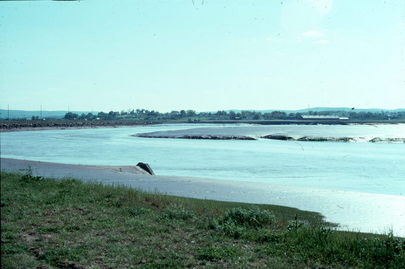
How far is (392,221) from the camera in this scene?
19.4 metres

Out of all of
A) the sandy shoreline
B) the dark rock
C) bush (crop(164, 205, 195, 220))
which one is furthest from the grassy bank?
the dark rock

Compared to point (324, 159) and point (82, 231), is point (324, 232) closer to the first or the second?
point (82, 231)

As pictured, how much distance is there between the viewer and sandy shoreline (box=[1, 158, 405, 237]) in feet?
64.1

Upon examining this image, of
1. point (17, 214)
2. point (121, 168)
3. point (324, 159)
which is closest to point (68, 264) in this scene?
point (17, 214)

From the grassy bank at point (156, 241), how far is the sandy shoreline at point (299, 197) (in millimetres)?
7936

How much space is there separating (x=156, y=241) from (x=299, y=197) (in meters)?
17.6

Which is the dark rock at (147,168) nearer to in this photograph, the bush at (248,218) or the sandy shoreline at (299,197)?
the sandy shoreline at (299,197)

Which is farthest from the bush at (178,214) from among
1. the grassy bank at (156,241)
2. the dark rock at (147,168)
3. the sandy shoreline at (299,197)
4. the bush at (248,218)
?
the dark rock at (147,168)

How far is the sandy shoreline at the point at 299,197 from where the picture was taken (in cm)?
1955

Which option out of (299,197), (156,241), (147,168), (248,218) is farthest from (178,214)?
(147,168)

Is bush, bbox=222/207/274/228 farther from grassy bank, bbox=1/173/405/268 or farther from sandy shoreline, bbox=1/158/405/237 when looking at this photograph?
sandy shoreline, bbox=1/158/405/237

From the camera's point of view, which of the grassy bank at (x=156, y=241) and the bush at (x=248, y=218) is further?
the bush at (x=248, y=218)

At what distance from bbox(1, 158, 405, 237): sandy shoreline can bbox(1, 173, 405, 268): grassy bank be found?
7936 millimetres

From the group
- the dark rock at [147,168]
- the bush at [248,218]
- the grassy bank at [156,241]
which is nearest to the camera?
the grassy bank at [156,241]
